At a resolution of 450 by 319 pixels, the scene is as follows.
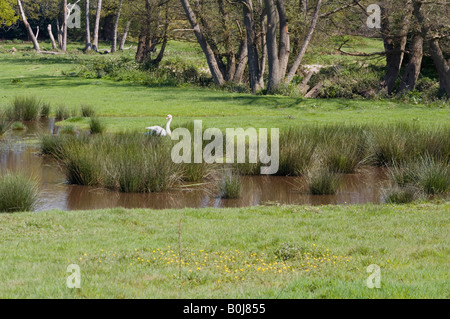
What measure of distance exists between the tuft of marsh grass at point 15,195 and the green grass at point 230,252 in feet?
2.72

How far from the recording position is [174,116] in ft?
67.7

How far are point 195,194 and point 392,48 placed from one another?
1947 centimetres

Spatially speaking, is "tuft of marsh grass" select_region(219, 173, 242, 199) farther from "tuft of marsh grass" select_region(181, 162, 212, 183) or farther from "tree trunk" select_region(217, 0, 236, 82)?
"tree trunk" select_region(217, 0, 236, 82)

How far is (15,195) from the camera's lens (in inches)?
389

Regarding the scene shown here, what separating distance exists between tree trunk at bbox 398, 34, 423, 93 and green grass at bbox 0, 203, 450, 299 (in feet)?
58.6

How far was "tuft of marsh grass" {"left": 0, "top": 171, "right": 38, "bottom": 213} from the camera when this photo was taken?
9781mm

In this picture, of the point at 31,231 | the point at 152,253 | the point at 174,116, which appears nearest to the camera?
the point at 152,253

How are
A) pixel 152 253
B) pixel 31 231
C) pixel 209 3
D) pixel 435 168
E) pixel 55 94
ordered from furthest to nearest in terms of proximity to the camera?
pixel 209 3
pixel 55 94
pixel 435 168
pixel 31 231
pixel 152 253

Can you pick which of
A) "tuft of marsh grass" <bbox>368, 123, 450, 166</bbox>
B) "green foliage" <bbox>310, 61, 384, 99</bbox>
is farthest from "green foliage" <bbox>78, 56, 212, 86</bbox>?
"tuft of marsh grass" <bbox>368, 123, 450, 166</bbox>
